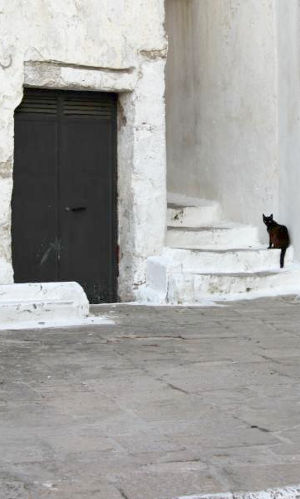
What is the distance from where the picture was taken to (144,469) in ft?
13.0

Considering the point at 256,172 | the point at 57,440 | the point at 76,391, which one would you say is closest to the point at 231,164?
the point at 256,172

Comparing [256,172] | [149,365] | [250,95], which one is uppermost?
[250,95]

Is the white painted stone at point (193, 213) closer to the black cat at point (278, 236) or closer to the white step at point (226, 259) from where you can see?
the white step at point (226, 259)

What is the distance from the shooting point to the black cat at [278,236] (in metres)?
9.83

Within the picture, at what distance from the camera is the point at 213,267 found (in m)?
9.70

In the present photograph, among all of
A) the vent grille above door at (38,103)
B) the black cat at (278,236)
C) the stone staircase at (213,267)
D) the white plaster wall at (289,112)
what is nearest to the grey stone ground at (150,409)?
the stone staircase at (213,267)

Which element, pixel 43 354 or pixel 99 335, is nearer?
pixel 43 354

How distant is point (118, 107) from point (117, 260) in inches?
58.0

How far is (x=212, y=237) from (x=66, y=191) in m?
1.65

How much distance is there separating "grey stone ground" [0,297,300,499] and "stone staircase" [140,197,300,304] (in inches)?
43.4

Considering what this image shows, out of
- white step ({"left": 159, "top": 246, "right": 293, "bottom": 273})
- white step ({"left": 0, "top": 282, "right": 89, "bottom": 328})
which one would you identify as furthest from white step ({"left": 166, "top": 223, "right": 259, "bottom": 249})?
white step ({"left": 0, "top": 282, "right": 89, "bottom": 328})

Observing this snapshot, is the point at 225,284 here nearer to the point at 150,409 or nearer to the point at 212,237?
the point at 212,237

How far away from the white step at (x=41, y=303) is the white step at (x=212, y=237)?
216 cm

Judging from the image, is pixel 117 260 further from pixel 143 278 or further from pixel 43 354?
pixel 43 354
